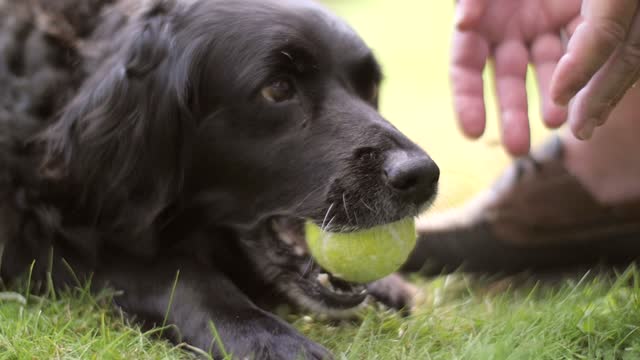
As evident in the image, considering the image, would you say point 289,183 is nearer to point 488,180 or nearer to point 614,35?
point 614,35

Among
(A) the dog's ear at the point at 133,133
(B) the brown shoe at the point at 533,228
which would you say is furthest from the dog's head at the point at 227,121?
(B) the brown shoe at the point at 533,228

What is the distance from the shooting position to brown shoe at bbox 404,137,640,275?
3385 millimetres

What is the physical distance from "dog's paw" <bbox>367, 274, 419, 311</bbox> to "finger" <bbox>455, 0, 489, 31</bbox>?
789 mm

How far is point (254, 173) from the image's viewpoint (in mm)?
2516

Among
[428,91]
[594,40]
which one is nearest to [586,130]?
[594,40]

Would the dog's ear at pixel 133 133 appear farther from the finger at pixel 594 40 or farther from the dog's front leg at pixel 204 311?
the finger at pixel 594 40

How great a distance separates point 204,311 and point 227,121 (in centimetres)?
54

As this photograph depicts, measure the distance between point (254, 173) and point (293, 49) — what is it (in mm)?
348

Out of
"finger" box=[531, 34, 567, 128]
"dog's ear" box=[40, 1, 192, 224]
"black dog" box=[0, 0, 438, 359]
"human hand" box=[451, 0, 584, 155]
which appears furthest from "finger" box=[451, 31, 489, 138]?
"dog's ear" box=[40, 1, 192, 224]

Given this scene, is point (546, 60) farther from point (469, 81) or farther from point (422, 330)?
point (422, 330)

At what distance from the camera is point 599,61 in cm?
208

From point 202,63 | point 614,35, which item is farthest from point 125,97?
point 614,35

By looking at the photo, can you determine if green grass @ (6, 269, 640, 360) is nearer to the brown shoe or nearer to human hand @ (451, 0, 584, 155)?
human hand @ (451, 0, 584, 155)

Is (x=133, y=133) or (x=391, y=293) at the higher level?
(x=133, y=133)
